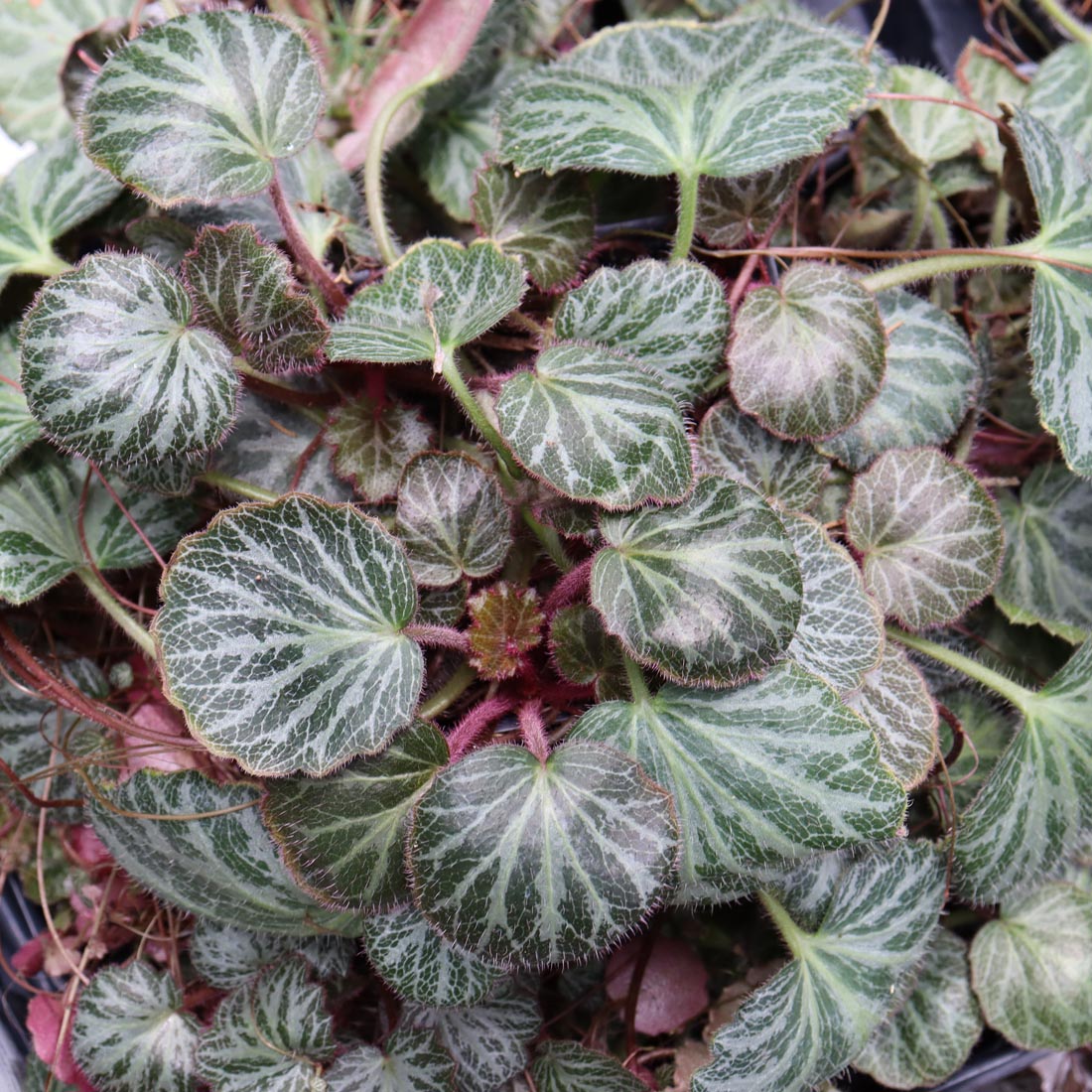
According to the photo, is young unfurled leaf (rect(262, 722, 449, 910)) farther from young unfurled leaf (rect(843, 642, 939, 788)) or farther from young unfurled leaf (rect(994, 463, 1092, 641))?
young unfurled leaf (rect(994, 463, 1092, 641))

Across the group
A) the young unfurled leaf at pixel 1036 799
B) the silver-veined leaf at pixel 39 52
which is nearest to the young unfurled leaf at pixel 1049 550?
the young unfurled leaf at pixel 1036 799

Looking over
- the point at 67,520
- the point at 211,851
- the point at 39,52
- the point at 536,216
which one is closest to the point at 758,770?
the point at 211,851

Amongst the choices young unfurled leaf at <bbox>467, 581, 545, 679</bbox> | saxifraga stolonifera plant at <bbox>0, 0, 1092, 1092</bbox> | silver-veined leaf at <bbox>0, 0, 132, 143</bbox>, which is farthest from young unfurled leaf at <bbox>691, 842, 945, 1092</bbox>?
silver-veined leaf at <bbox>0, 0, 132, 143</bbox>

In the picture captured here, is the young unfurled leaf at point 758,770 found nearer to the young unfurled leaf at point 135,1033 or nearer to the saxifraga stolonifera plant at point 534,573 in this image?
the saxifraga stolonifera plant at point 534,573

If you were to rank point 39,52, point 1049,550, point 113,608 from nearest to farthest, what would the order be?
point 113,608
point 1049,550
point 39,52

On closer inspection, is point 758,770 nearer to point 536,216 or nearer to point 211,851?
point 211,851

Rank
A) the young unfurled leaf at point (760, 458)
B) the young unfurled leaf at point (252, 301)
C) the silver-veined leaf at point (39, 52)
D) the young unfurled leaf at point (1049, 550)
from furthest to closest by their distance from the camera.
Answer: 1. the silver-veined leaf at point (39, 52)
2. the young unfurled leaf at point (1049, 550)
3. the young unfurled leaf at point (760, 458)
4. the young unfurled leaf at point (252, 301)
